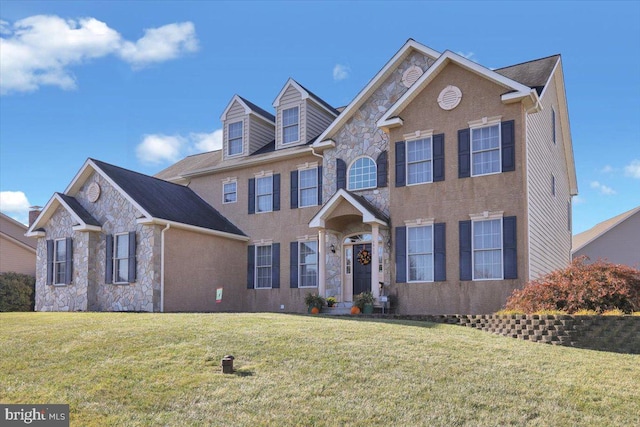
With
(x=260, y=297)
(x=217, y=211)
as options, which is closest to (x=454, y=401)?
(x=260, y=297)

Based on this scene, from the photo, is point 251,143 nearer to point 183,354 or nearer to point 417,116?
point 417,116

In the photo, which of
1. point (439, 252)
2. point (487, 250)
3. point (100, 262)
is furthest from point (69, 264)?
point (487, 250)

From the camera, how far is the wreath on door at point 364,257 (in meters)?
20.0

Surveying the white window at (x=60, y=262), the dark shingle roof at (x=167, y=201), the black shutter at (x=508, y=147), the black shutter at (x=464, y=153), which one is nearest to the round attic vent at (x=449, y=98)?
the black shutter at (x=464, y=153)

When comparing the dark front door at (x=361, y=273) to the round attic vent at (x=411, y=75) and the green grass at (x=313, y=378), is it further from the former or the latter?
the green grass at (x=313, y=378)

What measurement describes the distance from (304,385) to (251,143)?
54.7 feet

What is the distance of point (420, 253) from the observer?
17984mm

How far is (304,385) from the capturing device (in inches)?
353

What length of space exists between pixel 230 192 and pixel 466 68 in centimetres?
1073

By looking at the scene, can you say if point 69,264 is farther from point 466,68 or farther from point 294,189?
point 466,68

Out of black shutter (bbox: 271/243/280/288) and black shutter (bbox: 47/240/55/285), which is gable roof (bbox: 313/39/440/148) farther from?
black shutter (bbox: 47/240/55/285)

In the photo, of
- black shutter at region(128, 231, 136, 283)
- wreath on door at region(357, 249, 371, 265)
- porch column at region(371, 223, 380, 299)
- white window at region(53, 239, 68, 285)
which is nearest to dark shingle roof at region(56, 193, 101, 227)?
white window at region(53, 239, 68, 285)

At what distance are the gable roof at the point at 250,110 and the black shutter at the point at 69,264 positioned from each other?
7.66 m

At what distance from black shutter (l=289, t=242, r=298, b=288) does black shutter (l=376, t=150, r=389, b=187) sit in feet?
13.9
